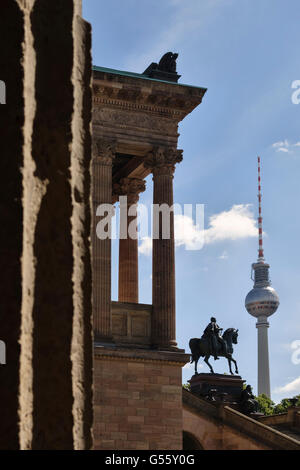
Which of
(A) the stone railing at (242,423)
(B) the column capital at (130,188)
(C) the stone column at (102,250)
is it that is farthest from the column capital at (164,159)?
(A) the stone railing at (242,423)

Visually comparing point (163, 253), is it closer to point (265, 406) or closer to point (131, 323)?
point (131, 323)

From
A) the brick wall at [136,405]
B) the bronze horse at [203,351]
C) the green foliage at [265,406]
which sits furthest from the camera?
the green foliage at [265,406]

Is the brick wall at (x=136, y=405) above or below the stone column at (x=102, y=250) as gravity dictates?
below

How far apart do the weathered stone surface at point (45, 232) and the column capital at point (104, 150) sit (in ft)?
123

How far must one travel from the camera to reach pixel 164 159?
43.9 m

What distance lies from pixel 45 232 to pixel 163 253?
37828 millimetres

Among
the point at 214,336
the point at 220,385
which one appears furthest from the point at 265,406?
the point at 220,385

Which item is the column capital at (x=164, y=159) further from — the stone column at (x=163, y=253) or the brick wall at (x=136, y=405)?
the brick wall at (x=136, y=405)

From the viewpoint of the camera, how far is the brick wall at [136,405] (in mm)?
38625

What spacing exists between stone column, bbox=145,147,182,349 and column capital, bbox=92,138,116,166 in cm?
226

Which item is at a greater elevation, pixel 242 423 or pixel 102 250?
pixel 102 250

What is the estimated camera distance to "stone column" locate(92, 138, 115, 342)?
39719mm

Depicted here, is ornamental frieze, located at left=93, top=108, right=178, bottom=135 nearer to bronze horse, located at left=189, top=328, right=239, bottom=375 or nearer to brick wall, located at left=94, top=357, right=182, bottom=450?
brick wall, located at left=94, top=357, right=182, bottom=450

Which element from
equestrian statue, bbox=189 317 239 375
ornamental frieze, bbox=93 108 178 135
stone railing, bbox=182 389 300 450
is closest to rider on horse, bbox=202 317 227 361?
equestrian statue, bbox=189 317 239 375
